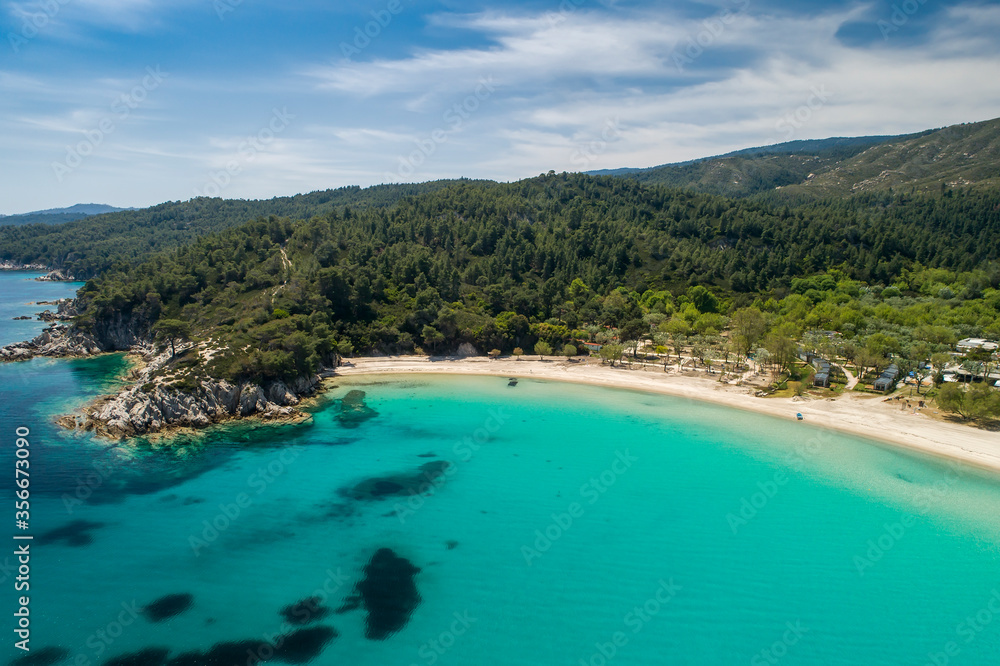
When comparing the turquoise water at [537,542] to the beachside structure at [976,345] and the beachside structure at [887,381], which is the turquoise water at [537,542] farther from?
the beachside structure at [976,345]

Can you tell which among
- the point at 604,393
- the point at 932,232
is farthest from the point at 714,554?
the point at 932,232

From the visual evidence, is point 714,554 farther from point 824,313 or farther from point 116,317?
point 116,317

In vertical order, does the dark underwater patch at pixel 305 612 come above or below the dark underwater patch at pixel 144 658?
below

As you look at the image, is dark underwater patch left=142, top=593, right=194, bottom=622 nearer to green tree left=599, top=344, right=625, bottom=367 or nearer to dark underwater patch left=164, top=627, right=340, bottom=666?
dark underwater patch left=164, top=627, right=340, bottom=666

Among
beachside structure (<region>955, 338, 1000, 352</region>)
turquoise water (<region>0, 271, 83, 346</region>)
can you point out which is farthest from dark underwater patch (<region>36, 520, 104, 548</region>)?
beachside structure (<region>955, 338, 1000, 352</region>)

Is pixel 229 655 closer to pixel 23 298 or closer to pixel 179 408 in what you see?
pixel 179 408

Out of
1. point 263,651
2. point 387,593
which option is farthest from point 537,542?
point 263,651

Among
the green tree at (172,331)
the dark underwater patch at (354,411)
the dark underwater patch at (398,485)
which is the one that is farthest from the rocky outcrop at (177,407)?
the dark underwater patch at (398,485)
